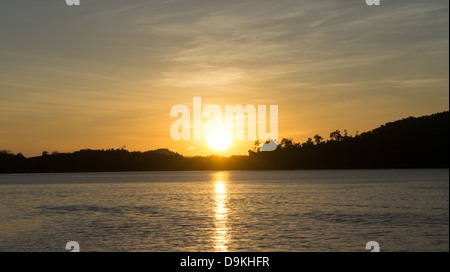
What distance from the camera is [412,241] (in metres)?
48.6

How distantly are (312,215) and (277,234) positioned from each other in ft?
73.1

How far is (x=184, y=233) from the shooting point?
2127 inches

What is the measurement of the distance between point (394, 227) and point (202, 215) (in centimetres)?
3049

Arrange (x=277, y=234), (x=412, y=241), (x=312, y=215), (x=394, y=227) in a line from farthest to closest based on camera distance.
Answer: (x=312, y=215), (x=394, y=227), (x=277, y=234), (x=412, y=241)
